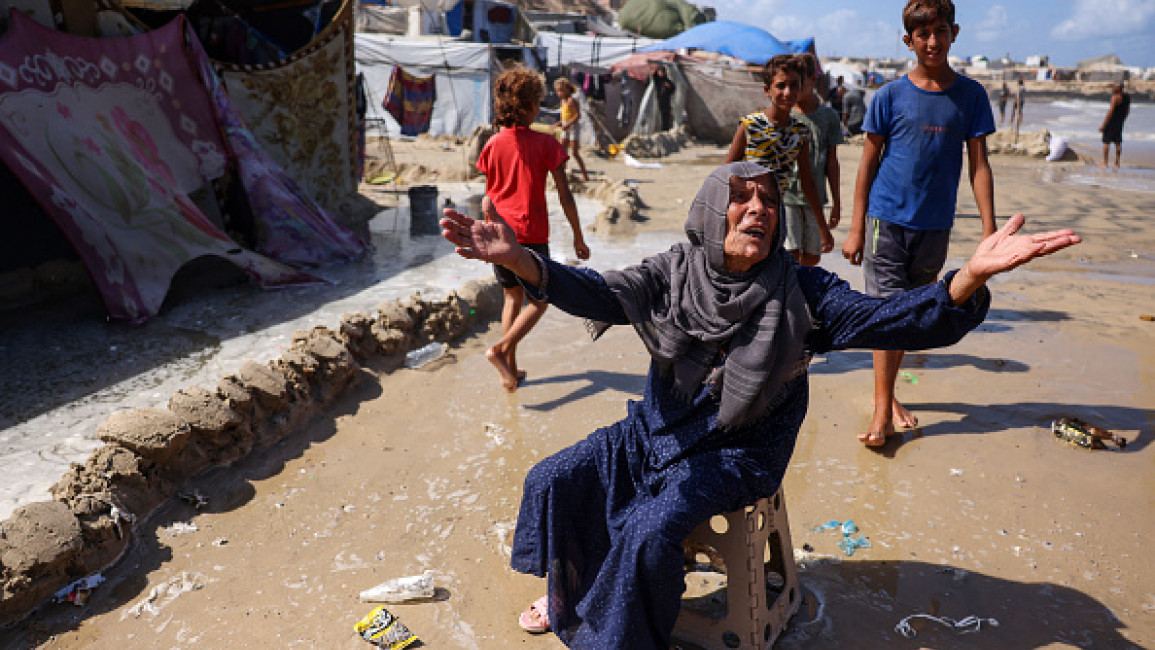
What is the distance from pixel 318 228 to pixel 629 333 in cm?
302

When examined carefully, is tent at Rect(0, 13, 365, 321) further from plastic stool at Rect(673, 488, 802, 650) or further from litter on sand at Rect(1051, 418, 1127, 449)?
litter on sand at Rect(1051, 418, 1127, 449)

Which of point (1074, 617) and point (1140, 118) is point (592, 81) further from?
point (1140, 118)

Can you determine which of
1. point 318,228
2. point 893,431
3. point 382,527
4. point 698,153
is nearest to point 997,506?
point 893,431

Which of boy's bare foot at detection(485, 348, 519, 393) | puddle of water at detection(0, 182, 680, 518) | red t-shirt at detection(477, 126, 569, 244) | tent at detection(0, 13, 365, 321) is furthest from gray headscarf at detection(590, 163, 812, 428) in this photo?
tent at detection(0, 13, 365, 321)

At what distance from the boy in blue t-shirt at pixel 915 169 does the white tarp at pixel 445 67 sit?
15.1 m

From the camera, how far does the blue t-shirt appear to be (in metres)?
3.65

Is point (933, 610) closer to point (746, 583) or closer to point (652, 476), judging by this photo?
point (746, 583)

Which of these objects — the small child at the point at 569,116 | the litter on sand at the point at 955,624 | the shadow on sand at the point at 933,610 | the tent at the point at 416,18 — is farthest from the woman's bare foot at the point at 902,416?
the tent at the point at 416,18

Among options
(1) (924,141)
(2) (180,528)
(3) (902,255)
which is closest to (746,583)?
(3) (902,255)

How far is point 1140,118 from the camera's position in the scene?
39.2 metres

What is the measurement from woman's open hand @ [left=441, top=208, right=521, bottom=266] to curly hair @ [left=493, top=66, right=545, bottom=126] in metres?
2.05

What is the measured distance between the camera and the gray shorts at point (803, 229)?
4.68 m

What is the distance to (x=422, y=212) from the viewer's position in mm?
8438

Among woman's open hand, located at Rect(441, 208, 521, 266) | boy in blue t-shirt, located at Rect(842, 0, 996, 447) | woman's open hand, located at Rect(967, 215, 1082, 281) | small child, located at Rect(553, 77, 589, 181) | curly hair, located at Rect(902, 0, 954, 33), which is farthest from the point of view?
small child, located at Rect(553, 77, 589, 181)
